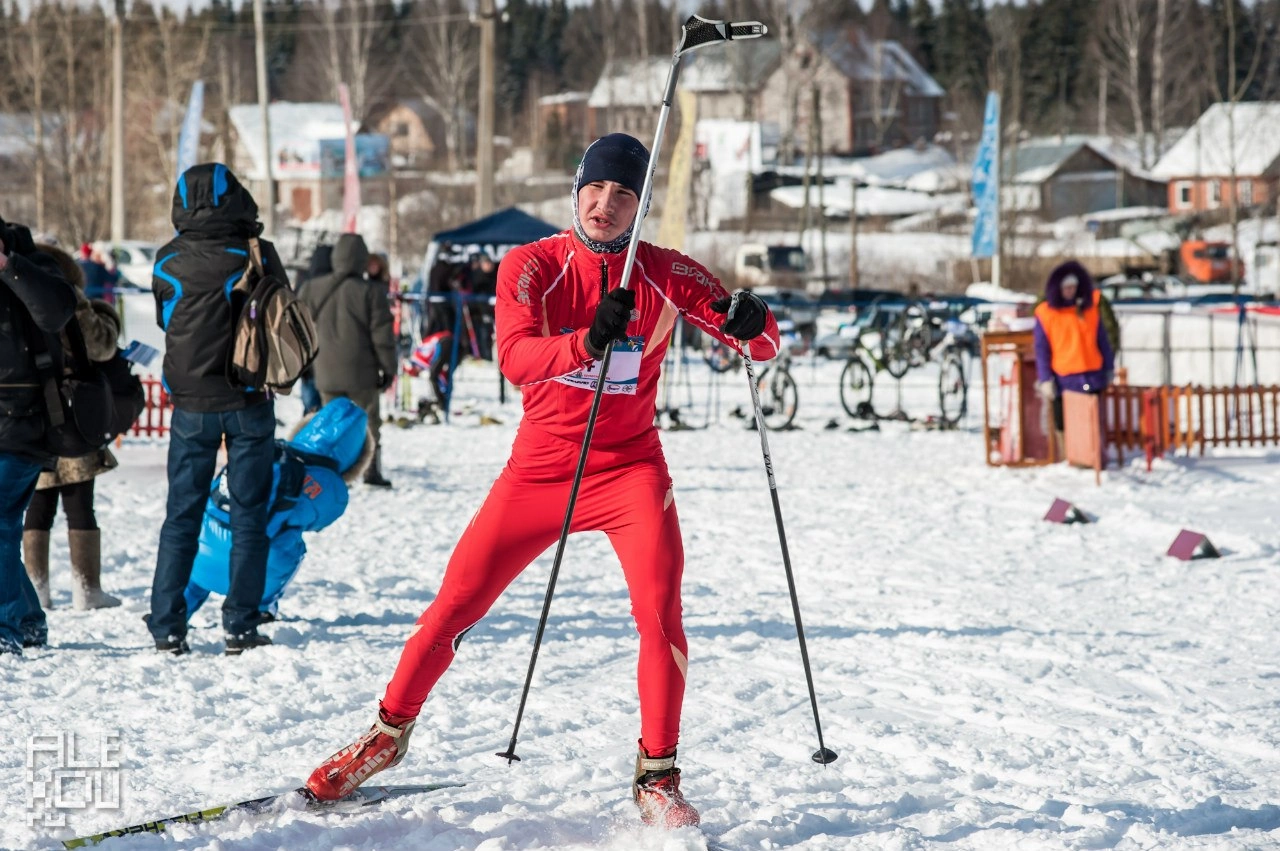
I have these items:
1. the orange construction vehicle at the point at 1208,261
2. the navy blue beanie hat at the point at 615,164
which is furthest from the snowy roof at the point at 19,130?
the navy blue beanie hat at the point at 615,164

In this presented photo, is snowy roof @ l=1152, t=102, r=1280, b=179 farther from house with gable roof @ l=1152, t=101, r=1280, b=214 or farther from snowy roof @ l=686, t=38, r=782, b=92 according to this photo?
snowy roof @ l=686, t=38, r=782, b=92

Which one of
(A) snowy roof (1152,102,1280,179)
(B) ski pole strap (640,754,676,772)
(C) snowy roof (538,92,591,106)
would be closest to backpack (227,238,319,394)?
(B) ski pole strap (640,754,676,772)

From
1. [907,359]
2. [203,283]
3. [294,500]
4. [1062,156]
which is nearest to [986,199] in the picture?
[907,359]

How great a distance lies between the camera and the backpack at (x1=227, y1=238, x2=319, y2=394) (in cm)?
514

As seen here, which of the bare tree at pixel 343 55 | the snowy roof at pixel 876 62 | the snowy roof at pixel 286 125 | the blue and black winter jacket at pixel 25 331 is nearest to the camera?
the blue and black winter jacket at pixel 25 331

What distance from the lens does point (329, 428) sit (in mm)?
5992

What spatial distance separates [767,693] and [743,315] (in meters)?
1.91

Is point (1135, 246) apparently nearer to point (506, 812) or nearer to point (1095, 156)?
point (1095, 156)

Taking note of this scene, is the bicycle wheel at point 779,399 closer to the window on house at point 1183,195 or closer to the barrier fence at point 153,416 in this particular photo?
the barrier fence at point 153,416

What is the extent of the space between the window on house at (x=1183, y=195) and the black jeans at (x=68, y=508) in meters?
58.3

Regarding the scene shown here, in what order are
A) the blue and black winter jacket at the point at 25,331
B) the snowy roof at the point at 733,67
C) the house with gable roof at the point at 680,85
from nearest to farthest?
1. the blue and black winter jacket at the point at 25,331
2. the house with gable roof at the point at 680,85
3. the snowy roof at the point at 733,67

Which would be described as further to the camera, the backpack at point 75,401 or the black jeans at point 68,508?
the black jeans at point 68,508

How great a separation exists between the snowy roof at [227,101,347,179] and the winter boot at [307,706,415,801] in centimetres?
5506

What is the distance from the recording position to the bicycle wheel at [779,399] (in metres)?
15.5
